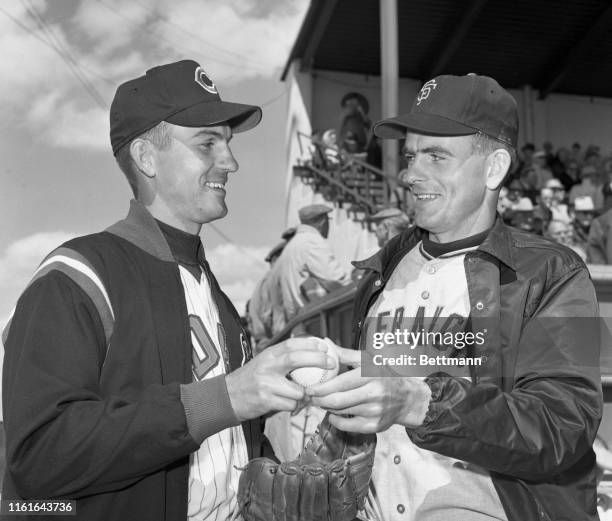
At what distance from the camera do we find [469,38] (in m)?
19.3

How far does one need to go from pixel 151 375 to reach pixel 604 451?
1875 mm

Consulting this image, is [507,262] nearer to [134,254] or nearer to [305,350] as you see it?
[305,350]

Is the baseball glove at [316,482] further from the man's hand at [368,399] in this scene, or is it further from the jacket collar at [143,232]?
the jacket collar at [143,232]

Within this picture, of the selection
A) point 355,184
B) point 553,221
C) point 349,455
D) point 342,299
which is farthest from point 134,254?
point 355,184

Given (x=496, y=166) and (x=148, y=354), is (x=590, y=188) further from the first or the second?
(x=148, y=354)

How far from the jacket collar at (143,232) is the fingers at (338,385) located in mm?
680

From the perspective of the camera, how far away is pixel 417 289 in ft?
7.54

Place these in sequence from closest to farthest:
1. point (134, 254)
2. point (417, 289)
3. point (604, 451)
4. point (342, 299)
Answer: point (134, 254)
point (417, 289)
point (604, 451)
point (342, 299)

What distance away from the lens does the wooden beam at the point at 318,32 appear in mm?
17856

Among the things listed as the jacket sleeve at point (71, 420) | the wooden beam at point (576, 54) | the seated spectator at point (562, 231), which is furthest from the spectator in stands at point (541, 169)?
the jacket sleeve at point (71, 420)

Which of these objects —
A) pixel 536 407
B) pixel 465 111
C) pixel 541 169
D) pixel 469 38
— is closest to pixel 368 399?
pixel 536 407

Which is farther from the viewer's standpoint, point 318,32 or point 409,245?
point 318,32

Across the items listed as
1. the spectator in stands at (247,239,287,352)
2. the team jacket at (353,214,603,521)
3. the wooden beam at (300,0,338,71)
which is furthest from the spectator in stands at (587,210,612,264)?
the wooden beam at (300,0,338,71)

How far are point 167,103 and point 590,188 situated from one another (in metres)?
13.6
